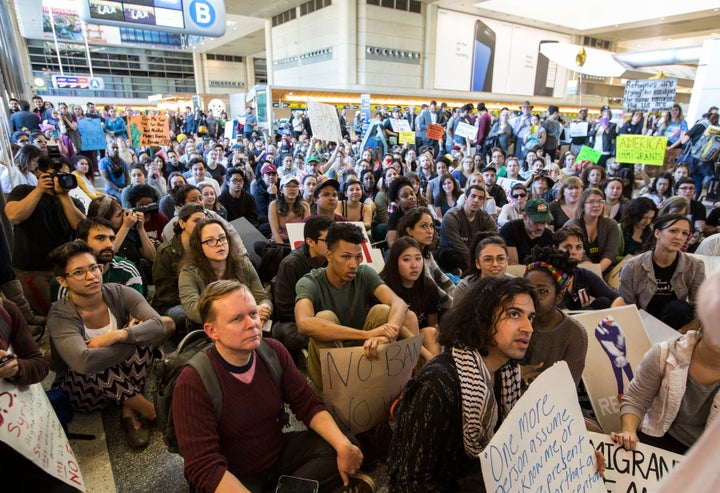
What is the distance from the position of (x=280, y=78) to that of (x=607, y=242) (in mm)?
25543

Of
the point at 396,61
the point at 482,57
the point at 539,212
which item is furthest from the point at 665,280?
the point at 482,57

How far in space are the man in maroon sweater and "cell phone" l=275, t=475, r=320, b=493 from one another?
0.17 m

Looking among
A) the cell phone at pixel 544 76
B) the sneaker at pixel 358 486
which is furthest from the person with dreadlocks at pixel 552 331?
the cell phone at pixel 544 76

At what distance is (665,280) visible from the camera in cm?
332

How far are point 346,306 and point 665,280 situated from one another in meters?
2.58

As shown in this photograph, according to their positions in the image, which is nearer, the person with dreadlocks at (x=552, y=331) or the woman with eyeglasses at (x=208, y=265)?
the person with dreadlocks at (x=552, y=331)

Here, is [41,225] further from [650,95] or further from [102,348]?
[650,95]

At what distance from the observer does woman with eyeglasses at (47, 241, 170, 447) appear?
2.33 metres

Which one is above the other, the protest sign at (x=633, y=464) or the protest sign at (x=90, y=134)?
the protest sign at (x=90, y=134)

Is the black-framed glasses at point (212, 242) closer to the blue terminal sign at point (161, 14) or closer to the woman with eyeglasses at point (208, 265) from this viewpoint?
the woman with eyeglasses at point (208, 265)

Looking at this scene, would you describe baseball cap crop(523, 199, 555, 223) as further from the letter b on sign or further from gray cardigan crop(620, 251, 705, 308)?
the letter b on sign

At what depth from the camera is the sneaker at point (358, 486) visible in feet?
6.22

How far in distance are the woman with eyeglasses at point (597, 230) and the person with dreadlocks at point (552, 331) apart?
188 cm

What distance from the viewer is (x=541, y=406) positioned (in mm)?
1664
